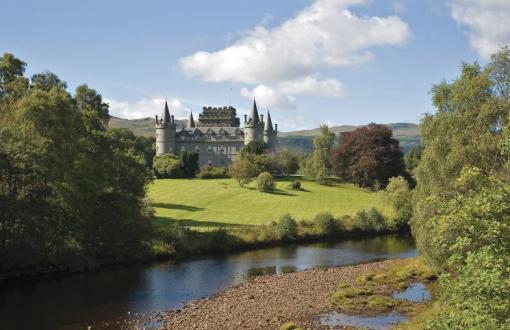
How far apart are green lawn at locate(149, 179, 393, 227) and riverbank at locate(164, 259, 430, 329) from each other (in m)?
19.4

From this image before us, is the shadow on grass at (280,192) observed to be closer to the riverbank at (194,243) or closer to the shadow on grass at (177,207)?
the shadow on grass at (177,207)

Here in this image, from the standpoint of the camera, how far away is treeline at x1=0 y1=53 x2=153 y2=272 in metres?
33.5

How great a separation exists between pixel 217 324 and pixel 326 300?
7.90 metres

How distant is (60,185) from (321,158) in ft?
227

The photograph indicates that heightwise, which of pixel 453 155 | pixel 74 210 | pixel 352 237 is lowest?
pixel 352 237

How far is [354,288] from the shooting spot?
32.6 m

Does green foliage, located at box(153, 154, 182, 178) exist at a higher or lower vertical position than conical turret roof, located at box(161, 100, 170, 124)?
lower

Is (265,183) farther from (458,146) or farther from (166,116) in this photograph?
(166,116)

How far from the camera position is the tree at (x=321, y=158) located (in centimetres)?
9638

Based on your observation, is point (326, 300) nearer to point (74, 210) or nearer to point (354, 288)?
point (354, 288)

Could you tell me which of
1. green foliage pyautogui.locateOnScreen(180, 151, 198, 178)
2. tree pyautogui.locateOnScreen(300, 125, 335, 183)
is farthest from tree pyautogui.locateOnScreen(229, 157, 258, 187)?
green foliage pyautogui.locateOnScreen(180, 151, 198, 178)

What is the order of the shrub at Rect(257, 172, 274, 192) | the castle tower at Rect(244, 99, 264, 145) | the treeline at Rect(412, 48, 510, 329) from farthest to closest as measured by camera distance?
the castle tower at Rect(244, 99, 264, 145), the shrub at Rect(257, 172, 274, 192), the treeline at Rect(412, 48, 510, 329)

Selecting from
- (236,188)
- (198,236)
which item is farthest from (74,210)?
(236,188)

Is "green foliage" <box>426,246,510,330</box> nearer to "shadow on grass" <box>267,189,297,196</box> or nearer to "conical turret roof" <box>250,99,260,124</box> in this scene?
"shadow on grass" <box>267,189,297,196</box>
